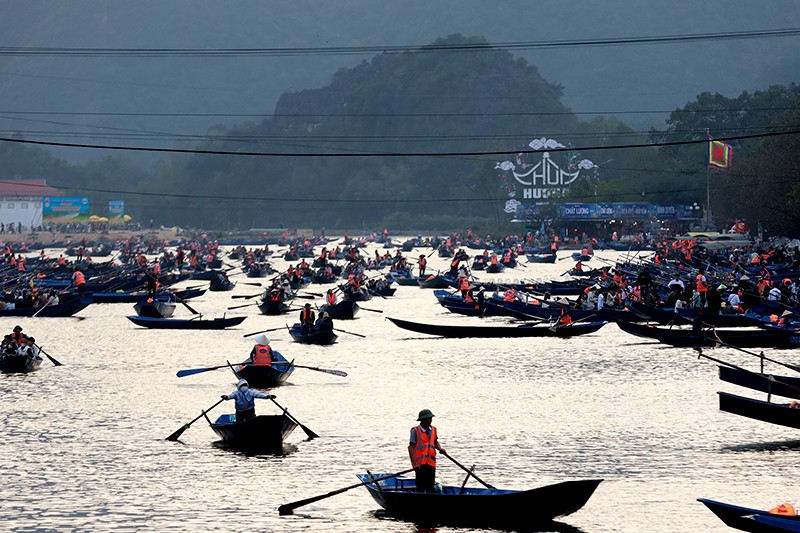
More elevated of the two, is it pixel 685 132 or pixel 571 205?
pixel 685 132

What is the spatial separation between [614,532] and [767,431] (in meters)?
12.0

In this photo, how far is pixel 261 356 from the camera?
45312 mm

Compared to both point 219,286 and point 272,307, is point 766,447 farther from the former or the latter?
point 219,286

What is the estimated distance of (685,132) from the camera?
630ft

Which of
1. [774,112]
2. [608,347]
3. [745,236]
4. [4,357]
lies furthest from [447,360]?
[774,112]

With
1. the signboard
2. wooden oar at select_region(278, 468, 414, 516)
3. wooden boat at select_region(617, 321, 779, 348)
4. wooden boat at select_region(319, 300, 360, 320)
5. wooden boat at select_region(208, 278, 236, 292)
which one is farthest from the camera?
the signboard

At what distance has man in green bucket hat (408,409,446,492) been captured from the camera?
2601 cm

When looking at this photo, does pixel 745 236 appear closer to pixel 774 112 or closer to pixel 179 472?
pixel 774 112

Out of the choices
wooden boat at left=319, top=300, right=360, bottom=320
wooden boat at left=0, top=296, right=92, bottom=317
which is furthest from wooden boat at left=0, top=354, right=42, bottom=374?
wooden boat at left=0, top=296, right=92, bottom=317

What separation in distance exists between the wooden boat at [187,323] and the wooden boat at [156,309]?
622cm

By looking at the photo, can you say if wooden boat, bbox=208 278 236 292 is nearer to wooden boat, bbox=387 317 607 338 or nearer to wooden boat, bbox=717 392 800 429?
wooden boat, bbox=387 317 607 338

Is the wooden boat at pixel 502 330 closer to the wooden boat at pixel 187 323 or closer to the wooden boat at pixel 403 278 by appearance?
the wooden boat at pixel 187 323

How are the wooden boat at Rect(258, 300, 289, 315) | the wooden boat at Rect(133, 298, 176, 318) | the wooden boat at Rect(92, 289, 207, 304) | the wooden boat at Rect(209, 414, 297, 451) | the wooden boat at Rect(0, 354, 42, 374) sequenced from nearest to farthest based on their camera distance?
1. the wooden boat at Rect(209, 414, 297, 451)
2. the wooden boat at Rect(0, 354, 42, 374)
3. the wooden boat at Rect(133, 298, 176, 318)
4. the wooden boat at Rect(258, 300, 289, 315)
5. the wooden boat at Rect(92, 289, 207, 304)

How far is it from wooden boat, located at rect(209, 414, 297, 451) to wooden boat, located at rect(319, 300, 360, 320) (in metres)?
36.4
